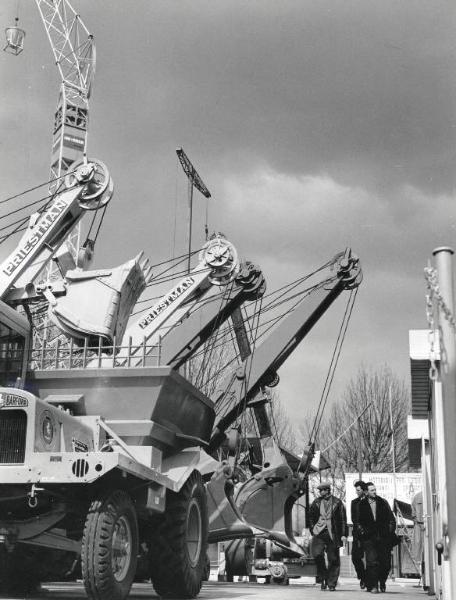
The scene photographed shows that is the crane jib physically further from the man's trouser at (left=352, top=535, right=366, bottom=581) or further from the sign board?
the sign board

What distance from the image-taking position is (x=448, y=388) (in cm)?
475

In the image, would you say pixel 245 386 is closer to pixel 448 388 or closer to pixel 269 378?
pixel 269 378

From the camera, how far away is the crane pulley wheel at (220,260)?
20203 millimetres

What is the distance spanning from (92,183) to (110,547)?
26.7 feet

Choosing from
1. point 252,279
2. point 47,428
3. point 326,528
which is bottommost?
point 326,528

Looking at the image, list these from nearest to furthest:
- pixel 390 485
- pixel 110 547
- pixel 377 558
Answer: pixel 110 547, pixel 377 558, pixel 390 485

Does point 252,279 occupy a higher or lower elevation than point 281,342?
higher

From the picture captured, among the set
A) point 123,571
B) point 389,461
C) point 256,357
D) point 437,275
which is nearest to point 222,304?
point 256,357

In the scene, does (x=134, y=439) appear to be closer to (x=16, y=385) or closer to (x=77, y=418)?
(x=77, y=418)

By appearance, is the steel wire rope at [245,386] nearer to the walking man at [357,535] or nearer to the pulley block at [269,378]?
the pulley block at [269,378]

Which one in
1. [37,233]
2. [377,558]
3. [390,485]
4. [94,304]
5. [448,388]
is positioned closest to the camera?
[448,388]

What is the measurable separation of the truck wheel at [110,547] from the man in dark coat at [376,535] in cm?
567

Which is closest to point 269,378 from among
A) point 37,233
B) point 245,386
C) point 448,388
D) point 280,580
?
point 245,386

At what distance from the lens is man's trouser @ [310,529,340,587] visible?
1536 cm
